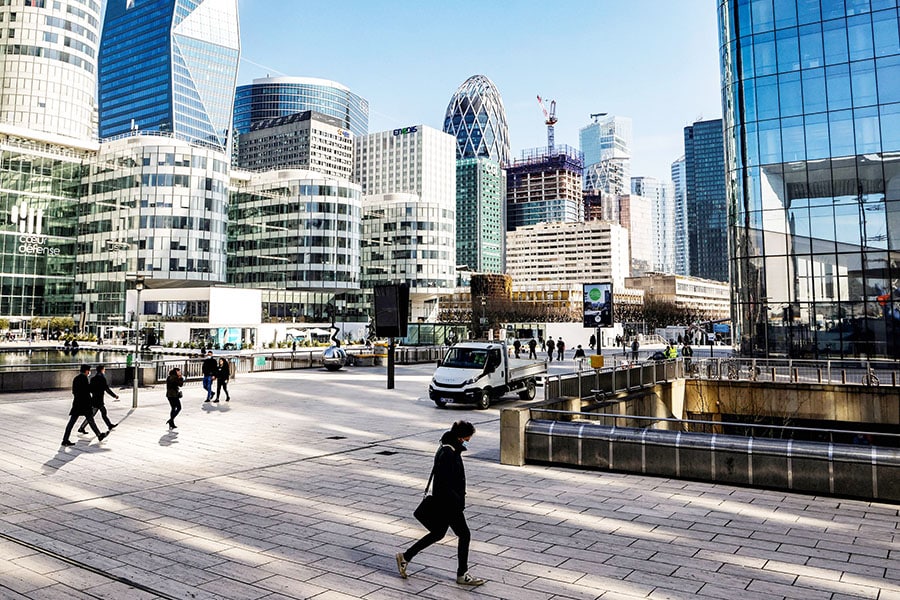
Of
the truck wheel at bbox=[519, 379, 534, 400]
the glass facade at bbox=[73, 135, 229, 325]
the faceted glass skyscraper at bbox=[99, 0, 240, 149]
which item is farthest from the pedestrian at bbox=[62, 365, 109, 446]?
the faceted glass skyscraper at bbox=[99, 0, 240, 149]

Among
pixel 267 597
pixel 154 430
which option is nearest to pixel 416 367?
pixel 154 430

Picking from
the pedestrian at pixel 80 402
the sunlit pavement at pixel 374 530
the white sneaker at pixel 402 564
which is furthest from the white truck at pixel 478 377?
the white sneaker at pixel 402 564

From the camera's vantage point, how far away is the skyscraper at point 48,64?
105 metres

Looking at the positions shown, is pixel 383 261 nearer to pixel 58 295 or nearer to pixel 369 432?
pixel 58 295

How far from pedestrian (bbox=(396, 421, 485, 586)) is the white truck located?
14.1 meters

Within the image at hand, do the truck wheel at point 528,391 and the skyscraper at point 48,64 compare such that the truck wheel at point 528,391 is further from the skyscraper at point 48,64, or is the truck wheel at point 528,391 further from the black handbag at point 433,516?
the skyscraper at point 48,64

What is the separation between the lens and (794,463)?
980 centimetres

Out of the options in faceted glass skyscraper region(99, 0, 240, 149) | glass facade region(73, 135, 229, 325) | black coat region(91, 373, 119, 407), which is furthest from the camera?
faceted glass skyscraper region(99, 0, 240, 149)

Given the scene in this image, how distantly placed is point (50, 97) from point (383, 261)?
67366 mm

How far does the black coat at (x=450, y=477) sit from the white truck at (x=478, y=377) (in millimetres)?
14100

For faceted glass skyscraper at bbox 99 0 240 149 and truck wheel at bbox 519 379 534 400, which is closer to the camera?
truck wheel at bbox 519 379 534 400

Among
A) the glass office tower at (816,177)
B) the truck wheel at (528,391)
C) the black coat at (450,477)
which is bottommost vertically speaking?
the truck wheel at (528,391)

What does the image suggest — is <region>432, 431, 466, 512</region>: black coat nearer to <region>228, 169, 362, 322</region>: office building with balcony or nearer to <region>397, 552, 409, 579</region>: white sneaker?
<region>397, 552, 409, 579</region>: white sneaker

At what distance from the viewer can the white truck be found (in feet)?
66.6
